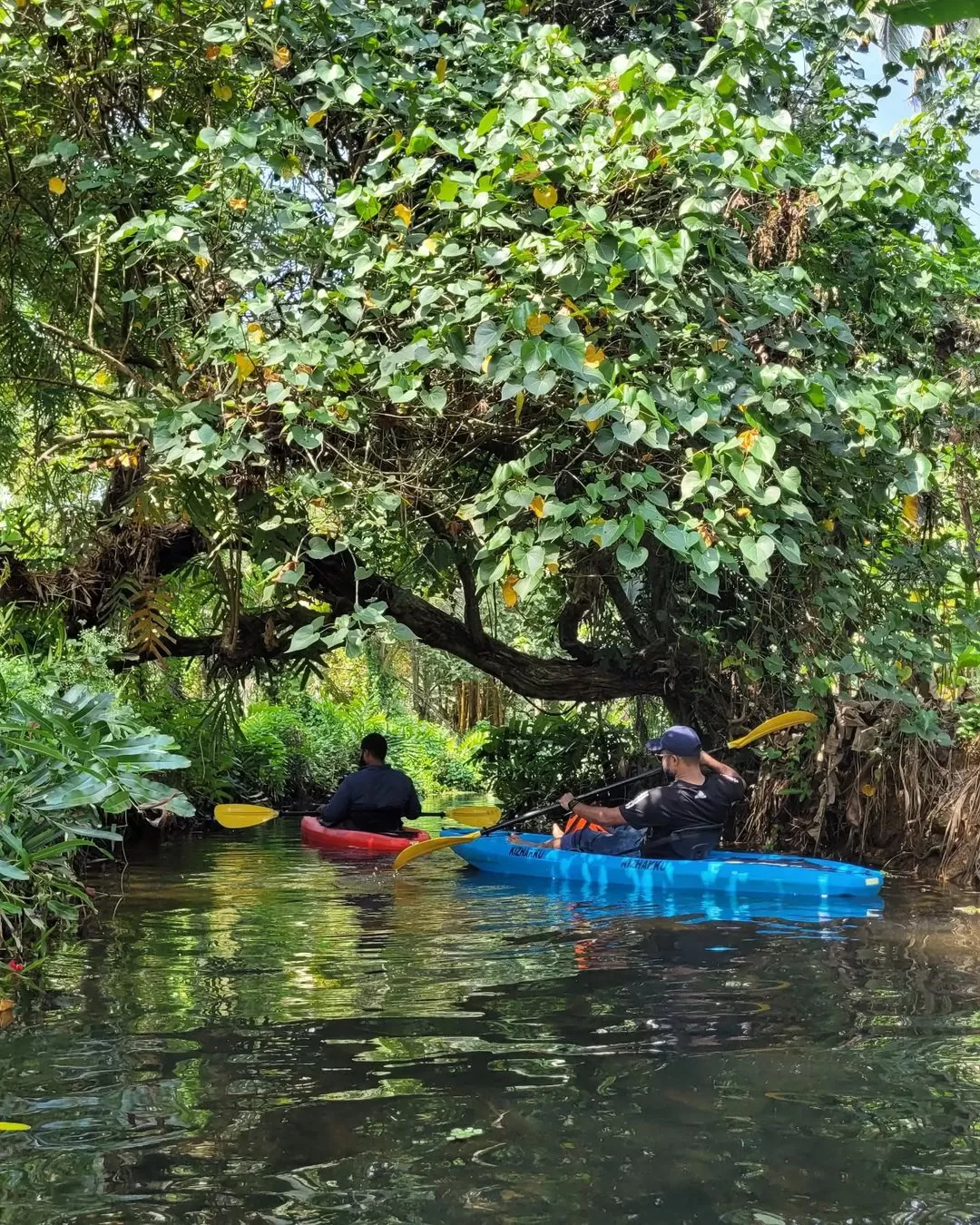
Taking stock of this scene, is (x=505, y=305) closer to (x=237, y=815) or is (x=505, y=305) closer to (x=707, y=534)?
(x=707, y=534)

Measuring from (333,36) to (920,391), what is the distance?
11.9 ft

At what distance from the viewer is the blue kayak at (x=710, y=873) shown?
6.96 metres

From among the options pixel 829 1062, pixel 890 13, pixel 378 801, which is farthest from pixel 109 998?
pixel 378 801

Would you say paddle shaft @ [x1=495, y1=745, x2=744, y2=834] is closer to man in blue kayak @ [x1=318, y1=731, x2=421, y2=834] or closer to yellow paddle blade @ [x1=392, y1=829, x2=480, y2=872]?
yellow paddle blade @ [x1=392, y1=829, x2=480, y2=872]

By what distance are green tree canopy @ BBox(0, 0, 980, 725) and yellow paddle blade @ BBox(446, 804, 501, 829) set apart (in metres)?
2.17

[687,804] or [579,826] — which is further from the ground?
[687,804]

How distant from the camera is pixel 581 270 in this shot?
17.4 ft

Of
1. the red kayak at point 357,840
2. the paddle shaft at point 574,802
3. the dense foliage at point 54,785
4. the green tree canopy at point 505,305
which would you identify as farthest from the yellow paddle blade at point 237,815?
the dense foliage at point 54,785

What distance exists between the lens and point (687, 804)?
25.6ft

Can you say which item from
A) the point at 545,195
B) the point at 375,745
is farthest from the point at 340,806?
the point at 545,195

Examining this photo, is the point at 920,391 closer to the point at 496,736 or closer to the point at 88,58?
the point at 88,58

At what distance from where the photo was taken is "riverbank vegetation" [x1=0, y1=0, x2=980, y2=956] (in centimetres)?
552

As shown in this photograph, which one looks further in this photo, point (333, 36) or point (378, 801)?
point (378, 801)

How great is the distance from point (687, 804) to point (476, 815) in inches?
95.7
